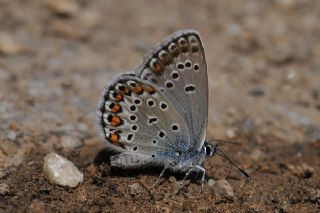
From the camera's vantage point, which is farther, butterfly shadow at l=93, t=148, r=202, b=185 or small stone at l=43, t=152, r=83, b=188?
butterfly shadow at l=93, t=148, r=202, b=185

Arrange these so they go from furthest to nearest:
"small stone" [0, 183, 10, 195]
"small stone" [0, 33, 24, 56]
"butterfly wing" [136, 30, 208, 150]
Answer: "small stone" [0, 33, 24, 56] → "butterfly wing" [136, 30, 208, 150] → "small stone" [0, 183, 10, 195]

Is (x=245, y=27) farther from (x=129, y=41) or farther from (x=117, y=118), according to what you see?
(x=117, y=118)

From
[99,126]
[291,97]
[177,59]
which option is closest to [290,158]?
[291,97]

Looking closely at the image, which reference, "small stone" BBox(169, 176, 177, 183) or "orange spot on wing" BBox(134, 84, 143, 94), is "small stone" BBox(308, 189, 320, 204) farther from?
"orange spot on wing" BBox(134, 84, 143, 94)

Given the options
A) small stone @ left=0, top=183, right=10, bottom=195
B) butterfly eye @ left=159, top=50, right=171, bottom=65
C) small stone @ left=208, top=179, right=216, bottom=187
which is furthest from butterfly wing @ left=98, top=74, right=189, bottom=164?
small stone @ left=0, top=183, right=10, bottom=195

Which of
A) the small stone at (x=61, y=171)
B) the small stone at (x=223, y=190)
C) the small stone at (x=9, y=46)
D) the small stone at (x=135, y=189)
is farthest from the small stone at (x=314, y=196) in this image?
the small stone at (x=9, y=46)

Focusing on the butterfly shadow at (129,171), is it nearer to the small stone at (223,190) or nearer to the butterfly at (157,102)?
the butterfly at (157,102)
